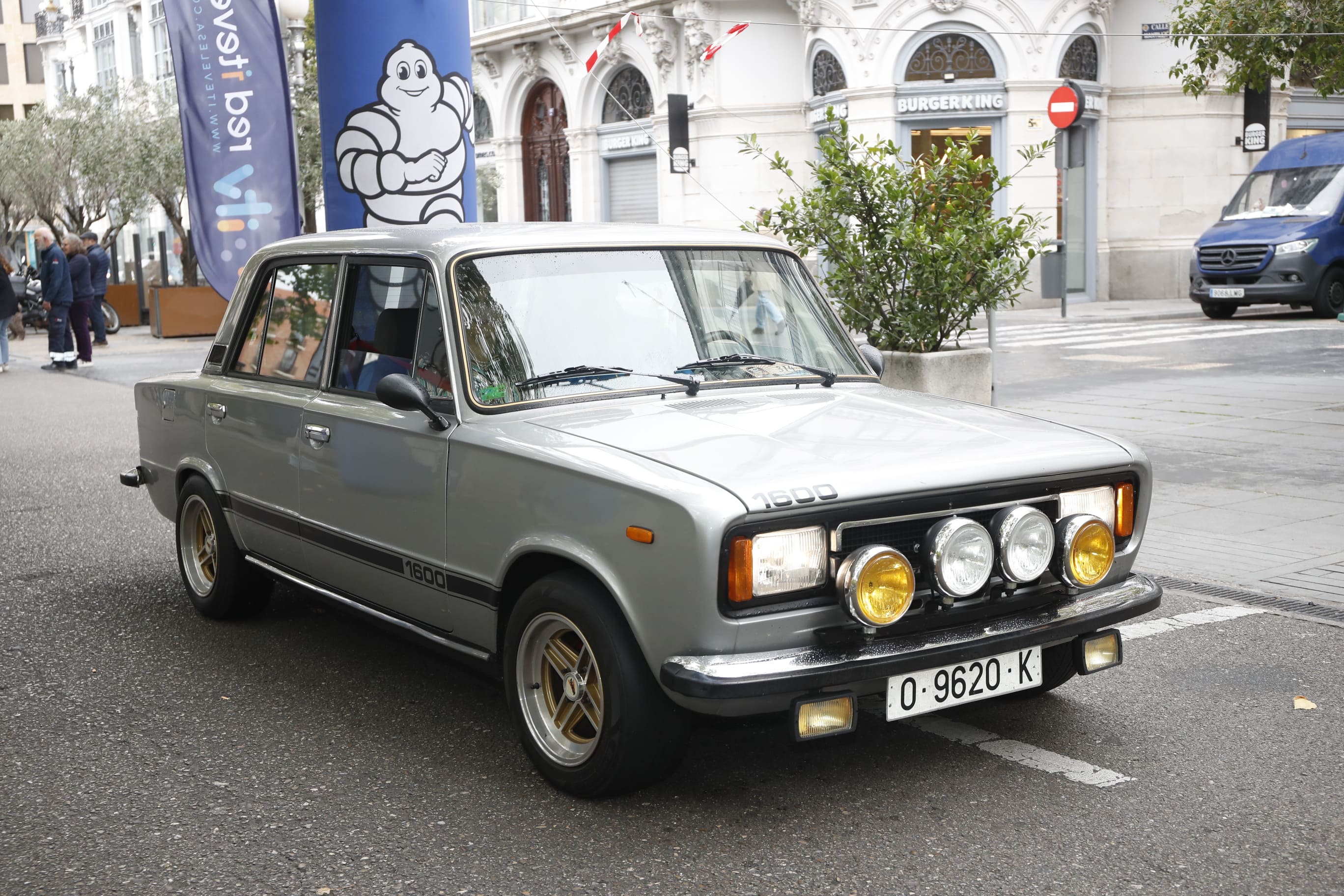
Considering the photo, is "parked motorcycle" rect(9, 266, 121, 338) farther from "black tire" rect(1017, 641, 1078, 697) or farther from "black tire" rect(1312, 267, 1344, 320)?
"black tire" rect(1017, 641, 1078, 697)

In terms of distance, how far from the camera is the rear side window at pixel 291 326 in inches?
208

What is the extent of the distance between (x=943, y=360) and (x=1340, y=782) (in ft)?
18.7

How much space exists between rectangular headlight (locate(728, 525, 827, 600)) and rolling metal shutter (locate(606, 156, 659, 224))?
96.7ft

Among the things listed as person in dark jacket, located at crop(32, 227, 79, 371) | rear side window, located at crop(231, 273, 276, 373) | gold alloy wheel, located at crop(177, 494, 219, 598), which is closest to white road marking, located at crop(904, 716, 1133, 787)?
rear side window, located at crop(231, 273, 276, 373)

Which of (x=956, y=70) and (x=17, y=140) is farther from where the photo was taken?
(x=17, y=140)

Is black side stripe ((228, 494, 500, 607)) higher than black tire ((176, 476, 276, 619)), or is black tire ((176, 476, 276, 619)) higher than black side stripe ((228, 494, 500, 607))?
black side stripe ((228, 494, 500, 607))

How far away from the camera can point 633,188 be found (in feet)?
112

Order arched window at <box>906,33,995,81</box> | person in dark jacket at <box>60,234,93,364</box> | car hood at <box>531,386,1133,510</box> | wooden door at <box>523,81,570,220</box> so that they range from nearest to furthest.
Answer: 1. car hood at <box>531,386,1133,510</box>
2. person in dark jacket at <box>60,234,93,364</box>
3. arched window at <box>906,33,995,81</box>
4. wooden door at <box>523,81,570,220</box>

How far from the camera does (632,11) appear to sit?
104 ft

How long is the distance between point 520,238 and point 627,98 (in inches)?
1183

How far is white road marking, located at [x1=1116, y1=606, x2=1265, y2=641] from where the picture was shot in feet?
18.7

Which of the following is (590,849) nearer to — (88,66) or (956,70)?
(956,70)

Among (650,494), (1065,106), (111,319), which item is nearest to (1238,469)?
(650,494)

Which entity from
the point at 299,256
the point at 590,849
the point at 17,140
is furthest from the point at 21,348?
the point at 590,849
